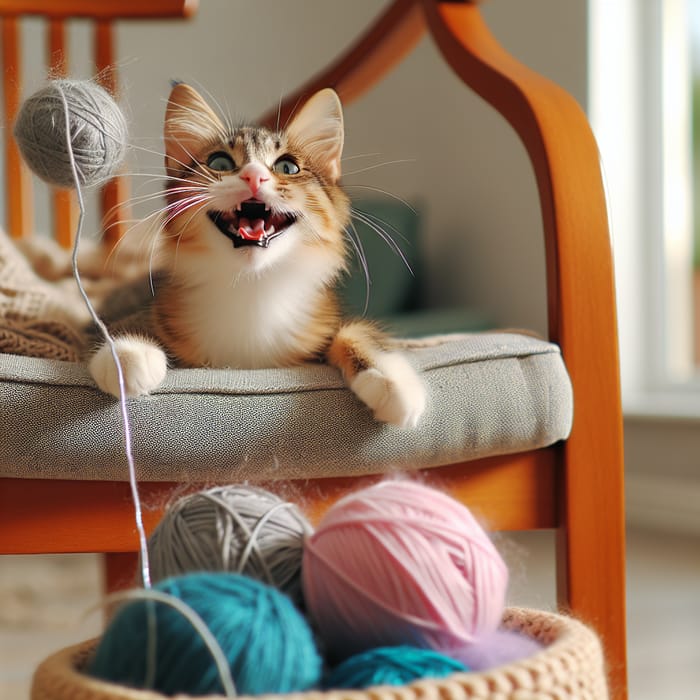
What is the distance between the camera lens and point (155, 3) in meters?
1.61

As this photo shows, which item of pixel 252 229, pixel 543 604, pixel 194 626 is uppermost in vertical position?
pixel 252 229

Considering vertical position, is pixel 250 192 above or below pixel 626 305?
above

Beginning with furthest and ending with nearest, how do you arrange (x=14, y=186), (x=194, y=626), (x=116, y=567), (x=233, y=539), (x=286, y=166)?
1. (x=14, y=186)
2. (x=116, y=567)
3. (x=286, y=166)
4. (x=233, y=539)
5. (x=194, y=626)

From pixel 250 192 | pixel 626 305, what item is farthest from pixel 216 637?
pixel 626 305

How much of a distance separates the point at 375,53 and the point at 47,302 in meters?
0.66

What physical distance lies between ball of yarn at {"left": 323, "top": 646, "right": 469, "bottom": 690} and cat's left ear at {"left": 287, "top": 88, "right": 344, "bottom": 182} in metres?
0.53

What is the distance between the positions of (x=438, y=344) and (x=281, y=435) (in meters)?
0.25

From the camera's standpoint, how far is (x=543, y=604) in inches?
28.2

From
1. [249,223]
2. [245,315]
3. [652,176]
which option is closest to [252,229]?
[249,223]

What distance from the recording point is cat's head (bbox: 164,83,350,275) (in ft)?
2.54

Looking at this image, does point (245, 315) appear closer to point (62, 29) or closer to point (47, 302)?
point (47, 302)

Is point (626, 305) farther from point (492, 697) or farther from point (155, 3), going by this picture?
point (492, 697)

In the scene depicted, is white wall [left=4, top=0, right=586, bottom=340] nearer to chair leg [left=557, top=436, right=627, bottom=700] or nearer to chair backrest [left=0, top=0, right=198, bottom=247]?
chair backrest [left=0, top=0, right=198, bottom=247]

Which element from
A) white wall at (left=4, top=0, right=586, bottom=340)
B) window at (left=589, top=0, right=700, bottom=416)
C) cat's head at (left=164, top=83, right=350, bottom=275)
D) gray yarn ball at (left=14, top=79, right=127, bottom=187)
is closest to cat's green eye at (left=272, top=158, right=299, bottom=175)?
cat's head at (left=164, top=83, right=350, bottom=275)
